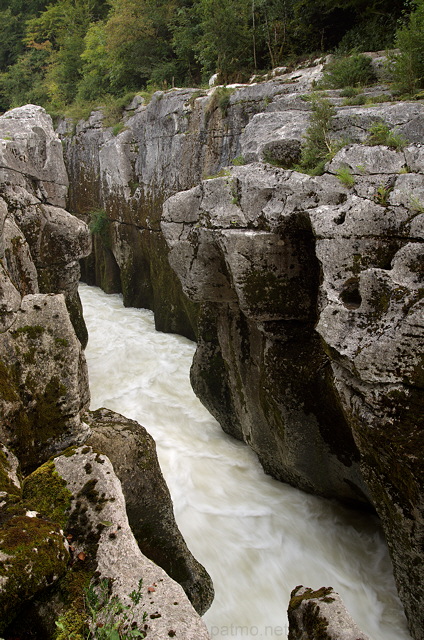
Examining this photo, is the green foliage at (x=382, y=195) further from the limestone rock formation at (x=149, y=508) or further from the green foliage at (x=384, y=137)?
the limestone rock formation at (x=149, y=508)

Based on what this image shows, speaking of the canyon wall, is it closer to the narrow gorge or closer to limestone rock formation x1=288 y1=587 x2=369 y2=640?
the narrow gorge

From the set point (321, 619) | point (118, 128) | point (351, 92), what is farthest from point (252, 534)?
point (118, 128)

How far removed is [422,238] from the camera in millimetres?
4035

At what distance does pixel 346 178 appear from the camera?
4895mm

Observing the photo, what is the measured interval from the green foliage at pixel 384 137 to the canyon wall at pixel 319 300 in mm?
97

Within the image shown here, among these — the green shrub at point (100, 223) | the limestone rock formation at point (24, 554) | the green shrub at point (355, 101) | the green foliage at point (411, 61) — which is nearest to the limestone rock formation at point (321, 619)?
the limestone rock formation at point (24, 554)

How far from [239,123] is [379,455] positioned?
887cm

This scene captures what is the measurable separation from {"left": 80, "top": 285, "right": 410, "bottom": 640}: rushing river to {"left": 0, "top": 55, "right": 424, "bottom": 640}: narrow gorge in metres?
0.44

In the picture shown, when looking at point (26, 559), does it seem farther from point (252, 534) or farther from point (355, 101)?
point (355, 101)

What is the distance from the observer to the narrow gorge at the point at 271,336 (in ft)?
11.7

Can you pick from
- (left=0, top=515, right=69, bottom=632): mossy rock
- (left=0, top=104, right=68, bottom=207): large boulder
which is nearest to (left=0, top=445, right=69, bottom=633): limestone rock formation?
(left=0, top=515, right=69, bottom=632): mossy rock

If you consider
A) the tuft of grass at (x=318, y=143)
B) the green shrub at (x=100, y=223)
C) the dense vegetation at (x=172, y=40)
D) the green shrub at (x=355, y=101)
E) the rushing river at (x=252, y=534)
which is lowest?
the rushing river at (x=252, y=534)

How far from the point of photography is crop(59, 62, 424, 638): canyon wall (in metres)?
3.95

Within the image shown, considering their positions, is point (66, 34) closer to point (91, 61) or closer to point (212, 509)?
point (91, 61)
